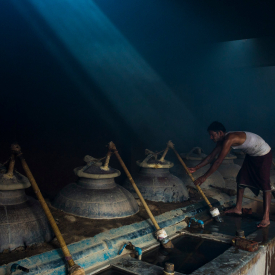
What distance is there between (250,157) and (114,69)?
4.27 metres

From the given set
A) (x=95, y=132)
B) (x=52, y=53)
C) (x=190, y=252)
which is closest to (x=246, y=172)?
(x=190, y=252)

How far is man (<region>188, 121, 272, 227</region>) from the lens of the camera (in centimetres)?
505

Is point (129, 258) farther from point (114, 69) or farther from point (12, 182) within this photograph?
point (114, 69)

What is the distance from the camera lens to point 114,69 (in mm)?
7738

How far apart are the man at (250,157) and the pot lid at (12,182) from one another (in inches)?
118

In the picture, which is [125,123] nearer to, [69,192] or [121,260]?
[69,192]

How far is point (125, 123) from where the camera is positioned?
8.66 meters

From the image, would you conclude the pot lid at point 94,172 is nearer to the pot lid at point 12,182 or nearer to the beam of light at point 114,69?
the pot lid at point 12,182

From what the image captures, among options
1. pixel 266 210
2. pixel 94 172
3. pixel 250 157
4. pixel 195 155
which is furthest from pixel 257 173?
pixel 94 172

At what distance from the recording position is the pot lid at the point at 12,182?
129 inches

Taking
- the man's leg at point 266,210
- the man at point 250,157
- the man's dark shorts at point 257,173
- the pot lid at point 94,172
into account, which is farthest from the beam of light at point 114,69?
the man's leg at point 266,210

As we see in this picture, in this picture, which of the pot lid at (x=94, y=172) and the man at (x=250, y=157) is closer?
the pot lid at (x=94, y=172)

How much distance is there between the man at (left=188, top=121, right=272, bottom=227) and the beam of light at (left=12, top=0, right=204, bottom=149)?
11.2 ft

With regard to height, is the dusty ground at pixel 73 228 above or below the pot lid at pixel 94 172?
below
